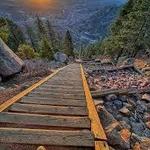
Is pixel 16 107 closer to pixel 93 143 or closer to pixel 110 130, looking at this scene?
pixel 110 130

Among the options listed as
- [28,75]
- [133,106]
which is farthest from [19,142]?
[28,75]

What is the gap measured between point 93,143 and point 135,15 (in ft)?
111

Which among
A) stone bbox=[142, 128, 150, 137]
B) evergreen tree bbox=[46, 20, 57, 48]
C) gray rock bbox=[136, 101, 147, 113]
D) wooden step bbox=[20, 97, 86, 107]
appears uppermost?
evergreen tree bbox=[46, 20, 57, 48]

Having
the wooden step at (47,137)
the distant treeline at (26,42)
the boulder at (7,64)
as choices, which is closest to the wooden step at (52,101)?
the wooden step at (47,137)

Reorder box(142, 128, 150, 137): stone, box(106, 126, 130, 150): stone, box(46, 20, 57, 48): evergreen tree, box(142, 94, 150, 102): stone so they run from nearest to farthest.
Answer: box(106, 126, 130, 150): stone, box(142, 128, 150, 137): stone, box(142, 94, 150, 102): stone, box(46, 20, 57, 48): evergreen tree

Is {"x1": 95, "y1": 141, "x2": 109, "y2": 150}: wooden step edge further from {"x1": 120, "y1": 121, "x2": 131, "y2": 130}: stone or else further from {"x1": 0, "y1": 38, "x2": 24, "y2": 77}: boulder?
{"x1": 0, "y1": 38, "x2": 24, "y2": 77}: boulder

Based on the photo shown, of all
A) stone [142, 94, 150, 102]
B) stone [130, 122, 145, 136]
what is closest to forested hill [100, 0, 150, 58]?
Answer: stone [142, 94, 150, 102]

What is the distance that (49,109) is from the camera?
630cm

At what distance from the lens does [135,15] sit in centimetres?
3694

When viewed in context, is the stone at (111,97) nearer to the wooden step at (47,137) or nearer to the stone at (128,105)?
the stone at (128,105)

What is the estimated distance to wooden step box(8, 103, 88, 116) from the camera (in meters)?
6.10

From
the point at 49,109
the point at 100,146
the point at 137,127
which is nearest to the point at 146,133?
the point at 137,127

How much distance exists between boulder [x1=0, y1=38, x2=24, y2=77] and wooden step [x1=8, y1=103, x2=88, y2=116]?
898 cm

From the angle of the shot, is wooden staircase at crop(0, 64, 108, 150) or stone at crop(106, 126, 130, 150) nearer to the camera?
wooden staircase at crop(0, 64, 108, 150)
